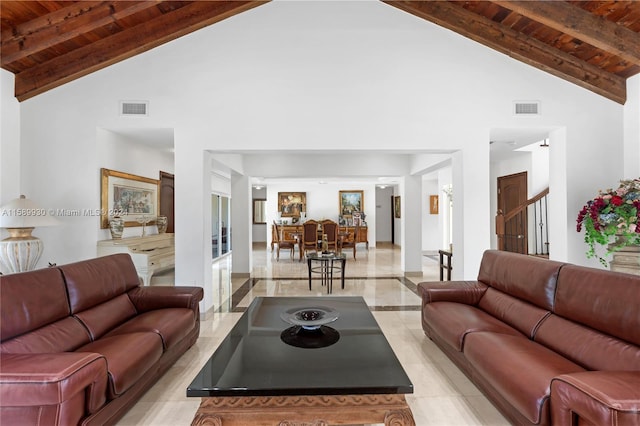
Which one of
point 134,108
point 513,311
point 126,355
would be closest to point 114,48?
point 134,108

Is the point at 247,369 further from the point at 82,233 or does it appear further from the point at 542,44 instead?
the point at 542,44

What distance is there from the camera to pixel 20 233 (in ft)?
10.2

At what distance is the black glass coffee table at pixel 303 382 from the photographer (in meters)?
1.58

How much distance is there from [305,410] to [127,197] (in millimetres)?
4164

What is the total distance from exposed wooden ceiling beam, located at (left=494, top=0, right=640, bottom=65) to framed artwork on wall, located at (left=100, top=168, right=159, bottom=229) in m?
4.91

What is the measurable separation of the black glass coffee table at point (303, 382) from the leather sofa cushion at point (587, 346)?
1.09 metres

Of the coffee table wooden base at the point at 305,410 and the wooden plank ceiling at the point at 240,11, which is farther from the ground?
the wooden plank ceiling at the point at 240,11

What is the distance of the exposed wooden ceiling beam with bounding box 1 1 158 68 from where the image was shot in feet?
9.92

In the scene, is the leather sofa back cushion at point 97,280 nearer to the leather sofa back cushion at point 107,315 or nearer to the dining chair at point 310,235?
the leather sofa back cushion at point 107,315

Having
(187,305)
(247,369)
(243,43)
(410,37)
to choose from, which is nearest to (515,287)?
(247,369)

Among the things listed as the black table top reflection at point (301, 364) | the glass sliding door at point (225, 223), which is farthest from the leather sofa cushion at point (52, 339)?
the glass sliding door at point (225, 223)

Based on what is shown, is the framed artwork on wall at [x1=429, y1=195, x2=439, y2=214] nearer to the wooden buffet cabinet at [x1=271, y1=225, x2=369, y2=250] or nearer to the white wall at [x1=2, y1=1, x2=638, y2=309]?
the wooden buffet cabinet at [x1=271, y1=225, x2=369, y2=250]

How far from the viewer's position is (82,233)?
389 cm

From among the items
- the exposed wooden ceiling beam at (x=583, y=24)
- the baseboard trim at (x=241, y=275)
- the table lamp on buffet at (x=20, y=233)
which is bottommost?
the baseboard trim at (x=241, y=275)
